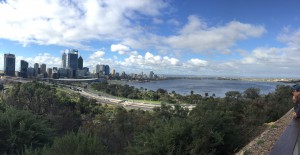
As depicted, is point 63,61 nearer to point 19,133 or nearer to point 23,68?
point 23,68

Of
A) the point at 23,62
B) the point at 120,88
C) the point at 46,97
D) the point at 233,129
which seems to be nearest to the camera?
the point at 233,129

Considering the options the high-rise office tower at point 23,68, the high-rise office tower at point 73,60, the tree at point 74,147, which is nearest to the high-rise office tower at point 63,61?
the high-rise office tower at point 73,60

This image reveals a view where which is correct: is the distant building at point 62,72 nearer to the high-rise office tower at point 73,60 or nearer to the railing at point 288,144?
the high-rise office tower at point 73,60

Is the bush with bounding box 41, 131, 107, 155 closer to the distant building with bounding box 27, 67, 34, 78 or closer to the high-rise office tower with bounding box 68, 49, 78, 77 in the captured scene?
the distant building with bounding box 27, 67, 34, 78

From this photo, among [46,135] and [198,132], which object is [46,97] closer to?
[46,135]

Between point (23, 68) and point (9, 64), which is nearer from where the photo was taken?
point (23, 68)

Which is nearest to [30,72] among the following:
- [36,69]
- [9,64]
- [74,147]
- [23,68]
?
[36,69]

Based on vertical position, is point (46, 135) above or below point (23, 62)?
below

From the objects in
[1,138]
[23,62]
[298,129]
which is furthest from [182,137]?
[23,62]
